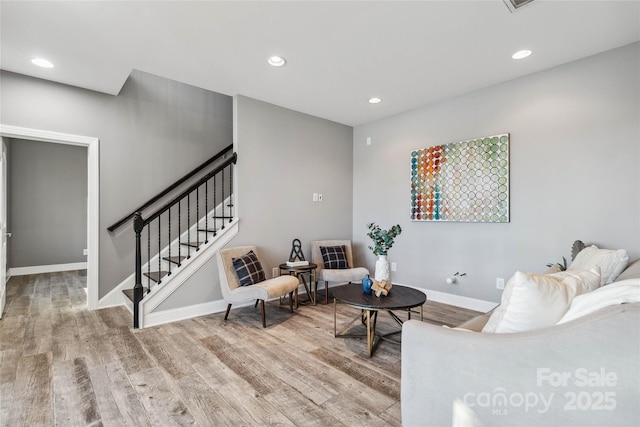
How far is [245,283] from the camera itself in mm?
3217

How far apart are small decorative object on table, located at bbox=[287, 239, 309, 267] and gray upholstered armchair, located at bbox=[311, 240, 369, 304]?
25cm

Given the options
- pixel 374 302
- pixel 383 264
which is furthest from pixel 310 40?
pixel 374 302

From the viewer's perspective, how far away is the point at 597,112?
2760 millimetres

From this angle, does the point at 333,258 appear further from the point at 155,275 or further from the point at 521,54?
the point at 521,54

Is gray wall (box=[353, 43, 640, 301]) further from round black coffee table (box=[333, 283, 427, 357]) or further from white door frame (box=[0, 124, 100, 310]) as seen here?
white door frame (box=[0, 124, 100, 310])

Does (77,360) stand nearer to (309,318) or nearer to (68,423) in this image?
(68,423)

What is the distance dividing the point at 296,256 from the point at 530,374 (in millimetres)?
3102

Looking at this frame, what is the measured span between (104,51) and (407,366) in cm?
336

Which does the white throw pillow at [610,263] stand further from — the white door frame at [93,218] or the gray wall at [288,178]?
the white door frame at [93,218]

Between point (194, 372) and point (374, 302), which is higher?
point (374, 302)

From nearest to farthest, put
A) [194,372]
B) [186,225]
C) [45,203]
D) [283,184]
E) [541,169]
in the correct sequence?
1. [194,372]
2. [541,169]
3. [283,184]
4. [186,225]
5. [45,203]

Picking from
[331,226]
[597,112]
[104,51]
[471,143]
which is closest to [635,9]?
[597,112]

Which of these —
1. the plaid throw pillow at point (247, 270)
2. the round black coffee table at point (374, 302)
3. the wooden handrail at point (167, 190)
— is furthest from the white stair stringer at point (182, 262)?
the round black coffee table at point (374, 302)

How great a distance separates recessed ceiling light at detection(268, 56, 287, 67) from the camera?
282 centimetres
